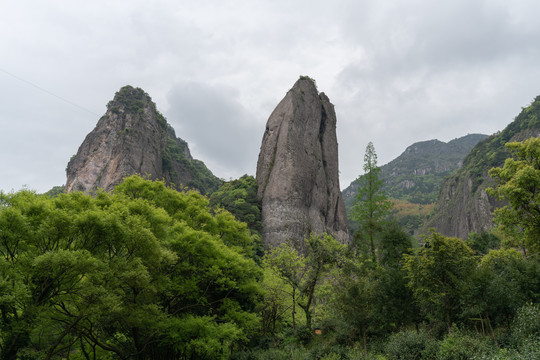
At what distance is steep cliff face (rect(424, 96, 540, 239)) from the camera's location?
7162 centimetres

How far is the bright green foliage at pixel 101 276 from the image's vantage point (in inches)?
412

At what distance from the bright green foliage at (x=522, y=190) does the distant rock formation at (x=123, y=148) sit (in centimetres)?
4596

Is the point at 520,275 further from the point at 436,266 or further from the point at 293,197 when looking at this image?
the point at 293,197

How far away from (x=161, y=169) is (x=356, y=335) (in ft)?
166

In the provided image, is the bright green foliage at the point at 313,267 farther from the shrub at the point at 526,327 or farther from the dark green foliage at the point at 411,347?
the shrub at the point at 526,327

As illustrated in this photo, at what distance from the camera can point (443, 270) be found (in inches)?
614

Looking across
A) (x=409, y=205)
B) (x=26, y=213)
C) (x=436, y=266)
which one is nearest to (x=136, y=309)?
(x=26, y=213)

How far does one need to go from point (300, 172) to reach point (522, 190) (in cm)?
3729

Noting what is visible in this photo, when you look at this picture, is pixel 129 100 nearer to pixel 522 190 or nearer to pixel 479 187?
pixel 522 190

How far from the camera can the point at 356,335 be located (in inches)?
818

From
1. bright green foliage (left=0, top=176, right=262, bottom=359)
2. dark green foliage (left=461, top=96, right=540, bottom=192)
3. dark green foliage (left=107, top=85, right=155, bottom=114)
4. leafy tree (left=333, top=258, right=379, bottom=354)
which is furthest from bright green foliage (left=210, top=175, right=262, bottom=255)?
dark green foliage (left=461, top=96, right=540, bottom=192)

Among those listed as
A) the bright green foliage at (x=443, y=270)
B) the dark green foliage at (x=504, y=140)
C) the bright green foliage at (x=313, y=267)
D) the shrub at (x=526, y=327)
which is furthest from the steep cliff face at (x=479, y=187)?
the shrub at (x=526, y=327)

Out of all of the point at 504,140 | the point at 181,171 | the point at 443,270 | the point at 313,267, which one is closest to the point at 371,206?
the point at 313,267

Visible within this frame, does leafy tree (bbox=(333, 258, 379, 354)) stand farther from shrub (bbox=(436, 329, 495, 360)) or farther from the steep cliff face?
the steep cliff face
